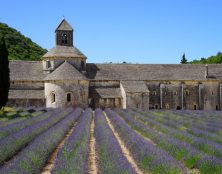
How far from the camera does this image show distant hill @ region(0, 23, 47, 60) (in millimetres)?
79044

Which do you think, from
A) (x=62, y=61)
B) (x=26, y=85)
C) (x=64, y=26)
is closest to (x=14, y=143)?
(x=26, y=85)

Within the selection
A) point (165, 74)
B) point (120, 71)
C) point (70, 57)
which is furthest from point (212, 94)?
point (70, 57)

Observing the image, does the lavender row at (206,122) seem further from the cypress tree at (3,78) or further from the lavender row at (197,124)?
the cypress tree at (3,78)

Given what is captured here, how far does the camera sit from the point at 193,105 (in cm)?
4966

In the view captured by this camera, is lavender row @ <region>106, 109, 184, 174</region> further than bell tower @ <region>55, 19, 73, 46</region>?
No

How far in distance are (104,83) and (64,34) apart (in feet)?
24.9

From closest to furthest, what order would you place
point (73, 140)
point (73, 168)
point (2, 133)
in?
point (73, 168)
point (73, 140)
point (2, 133)

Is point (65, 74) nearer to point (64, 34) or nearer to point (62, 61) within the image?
point (62, 61)

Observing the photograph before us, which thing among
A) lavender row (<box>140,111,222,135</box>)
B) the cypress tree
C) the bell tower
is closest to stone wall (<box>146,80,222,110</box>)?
the bell tower

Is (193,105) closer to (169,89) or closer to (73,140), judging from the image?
(169,89)

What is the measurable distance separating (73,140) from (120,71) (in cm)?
3431

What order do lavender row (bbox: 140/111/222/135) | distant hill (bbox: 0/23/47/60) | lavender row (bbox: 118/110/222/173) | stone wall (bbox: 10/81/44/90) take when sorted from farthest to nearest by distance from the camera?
distant hill (bbox: 0/23/47/60) → stone wall (bbox: 10/81/44/90) → lavender row (bbox: 140/111/222/135) → lavender row (bbox: 118/110/222/173)

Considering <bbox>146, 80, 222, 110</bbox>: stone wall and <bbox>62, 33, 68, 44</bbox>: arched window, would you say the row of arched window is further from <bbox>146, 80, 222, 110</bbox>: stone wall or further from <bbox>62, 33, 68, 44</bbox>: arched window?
<bbox>146, 80, 222, 110</bbox>: stone wall

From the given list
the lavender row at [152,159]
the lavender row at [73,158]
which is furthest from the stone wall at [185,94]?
the lavender row at [152,159]
